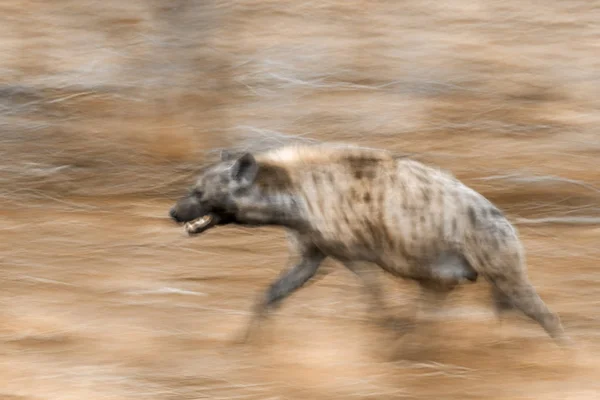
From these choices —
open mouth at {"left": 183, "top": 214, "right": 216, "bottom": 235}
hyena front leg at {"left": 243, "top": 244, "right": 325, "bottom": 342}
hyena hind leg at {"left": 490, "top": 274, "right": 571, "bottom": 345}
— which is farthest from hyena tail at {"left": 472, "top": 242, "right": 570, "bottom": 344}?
open mouth at {"left": 183, "top": 214, "right": 216, "bottom": 235}

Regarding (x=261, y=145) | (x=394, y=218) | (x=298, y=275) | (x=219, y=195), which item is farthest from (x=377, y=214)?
(x=261, y=145)

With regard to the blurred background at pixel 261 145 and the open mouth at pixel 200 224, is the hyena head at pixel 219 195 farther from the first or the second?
the blurred background at pixel 261 145

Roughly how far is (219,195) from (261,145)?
6273 millimetres

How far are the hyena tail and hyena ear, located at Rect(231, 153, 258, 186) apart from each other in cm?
120

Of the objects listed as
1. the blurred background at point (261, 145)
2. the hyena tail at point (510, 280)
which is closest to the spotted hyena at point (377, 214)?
the hyena tail at point (510, 280)

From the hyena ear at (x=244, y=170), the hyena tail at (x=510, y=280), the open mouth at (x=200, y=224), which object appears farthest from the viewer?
the open mouth at (x=200, y=224)

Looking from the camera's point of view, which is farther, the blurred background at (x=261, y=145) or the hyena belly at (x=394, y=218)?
the blurred background at (x=261, y=145)

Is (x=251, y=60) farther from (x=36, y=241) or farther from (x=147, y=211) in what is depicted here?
(x=36, y=241)

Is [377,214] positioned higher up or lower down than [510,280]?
higher up

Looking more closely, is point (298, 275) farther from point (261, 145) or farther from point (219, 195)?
point (261, 145)

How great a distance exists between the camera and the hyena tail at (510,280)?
588 centimetres

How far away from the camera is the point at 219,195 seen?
6211mm

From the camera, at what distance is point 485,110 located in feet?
43.6

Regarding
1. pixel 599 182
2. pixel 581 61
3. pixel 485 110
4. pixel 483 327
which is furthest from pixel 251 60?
pixel 483 327
